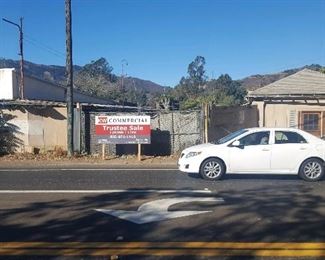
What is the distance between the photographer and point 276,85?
84.1 ft

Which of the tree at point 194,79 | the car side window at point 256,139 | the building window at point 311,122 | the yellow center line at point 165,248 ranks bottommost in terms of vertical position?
the yellow center line at point 165,248

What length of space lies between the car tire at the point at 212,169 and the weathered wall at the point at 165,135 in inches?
262

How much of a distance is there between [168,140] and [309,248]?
13205mm

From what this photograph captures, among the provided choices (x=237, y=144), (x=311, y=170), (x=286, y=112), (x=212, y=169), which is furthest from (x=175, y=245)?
(x=286, y=112)

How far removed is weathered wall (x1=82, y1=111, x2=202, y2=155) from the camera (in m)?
18.8

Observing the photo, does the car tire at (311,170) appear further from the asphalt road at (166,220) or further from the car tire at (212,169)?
the car tire at (212,169)

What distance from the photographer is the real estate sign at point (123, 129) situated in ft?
56.7

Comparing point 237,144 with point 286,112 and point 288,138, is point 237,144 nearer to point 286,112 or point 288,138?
A: point 288,138

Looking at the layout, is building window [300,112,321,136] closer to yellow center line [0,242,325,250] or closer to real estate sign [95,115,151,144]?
real estate sign [95,115,151,144]

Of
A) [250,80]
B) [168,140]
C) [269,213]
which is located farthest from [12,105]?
[250,80]

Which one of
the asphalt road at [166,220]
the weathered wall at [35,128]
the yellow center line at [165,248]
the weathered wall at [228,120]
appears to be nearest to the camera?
the yellow center line at [165,248]

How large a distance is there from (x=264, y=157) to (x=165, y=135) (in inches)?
297

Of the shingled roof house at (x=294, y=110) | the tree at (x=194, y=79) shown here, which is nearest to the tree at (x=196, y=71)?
the tree at (x=194, y=79)

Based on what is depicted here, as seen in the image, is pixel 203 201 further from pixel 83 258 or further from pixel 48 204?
pixel 83 258
